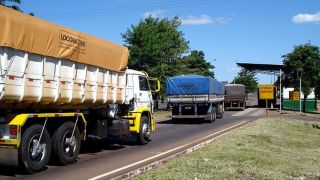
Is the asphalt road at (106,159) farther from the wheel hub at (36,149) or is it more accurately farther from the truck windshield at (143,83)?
the truck windshield at (143,83)

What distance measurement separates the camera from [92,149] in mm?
15719

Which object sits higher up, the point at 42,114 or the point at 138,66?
the point at 138,66

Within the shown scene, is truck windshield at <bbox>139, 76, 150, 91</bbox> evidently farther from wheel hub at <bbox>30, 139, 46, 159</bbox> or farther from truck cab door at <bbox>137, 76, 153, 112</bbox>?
wheel hub at <bbox>30, 139, 46, 159</bbox>

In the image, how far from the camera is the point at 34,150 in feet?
36.0

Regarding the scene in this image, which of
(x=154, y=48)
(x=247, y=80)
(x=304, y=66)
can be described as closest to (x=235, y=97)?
(x=304, y=66)

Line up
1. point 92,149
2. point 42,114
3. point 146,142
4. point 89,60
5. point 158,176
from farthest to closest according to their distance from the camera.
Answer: point 146,142, point 92,149, point 89,60, point 42,114, point 158,176

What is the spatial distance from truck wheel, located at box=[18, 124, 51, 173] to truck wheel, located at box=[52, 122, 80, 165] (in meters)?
0.34

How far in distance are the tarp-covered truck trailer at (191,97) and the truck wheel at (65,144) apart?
1776 cm

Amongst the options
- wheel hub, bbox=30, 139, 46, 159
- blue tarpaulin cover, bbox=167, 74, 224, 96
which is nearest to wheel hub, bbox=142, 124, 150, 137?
wheel hub, bbox=30, 139, 46, 159

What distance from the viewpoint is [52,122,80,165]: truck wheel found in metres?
11.8

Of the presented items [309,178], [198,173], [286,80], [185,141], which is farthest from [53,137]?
[286,80]

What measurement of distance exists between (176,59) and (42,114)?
39.1 m

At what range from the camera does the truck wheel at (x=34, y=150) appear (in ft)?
34.6

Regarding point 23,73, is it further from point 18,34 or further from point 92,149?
point 92,149
